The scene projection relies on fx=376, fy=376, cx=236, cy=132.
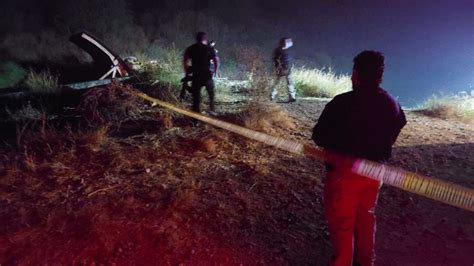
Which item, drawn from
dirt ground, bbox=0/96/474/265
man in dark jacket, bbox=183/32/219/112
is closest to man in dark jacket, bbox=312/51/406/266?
dirt ground, bbox=0/96/474/265

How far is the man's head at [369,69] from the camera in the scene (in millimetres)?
2730

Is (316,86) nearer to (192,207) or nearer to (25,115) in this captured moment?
(25,115)

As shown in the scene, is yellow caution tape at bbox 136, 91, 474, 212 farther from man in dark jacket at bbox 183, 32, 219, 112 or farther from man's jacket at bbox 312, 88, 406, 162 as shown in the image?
man in dark jacket at bbox 183, 32, 219, 112

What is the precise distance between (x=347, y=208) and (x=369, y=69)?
3.43ft

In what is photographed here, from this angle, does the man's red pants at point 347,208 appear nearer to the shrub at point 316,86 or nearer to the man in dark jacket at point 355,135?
the man in dark jacket at point 355,135

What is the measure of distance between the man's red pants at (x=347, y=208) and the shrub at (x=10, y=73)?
1390 cm

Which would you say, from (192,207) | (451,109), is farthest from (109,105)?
(451,109)

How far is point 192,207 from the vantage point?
4.28 metres

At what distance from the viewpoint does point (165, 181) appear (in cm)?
484

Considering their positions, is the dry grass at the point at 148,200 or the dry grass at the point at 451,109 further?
the dry grass at the point at 451,109

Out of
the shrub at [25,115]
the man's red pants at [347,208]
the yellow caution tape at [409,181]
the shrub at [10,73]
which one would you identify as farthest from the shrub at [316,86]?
the shrub at [10,73]

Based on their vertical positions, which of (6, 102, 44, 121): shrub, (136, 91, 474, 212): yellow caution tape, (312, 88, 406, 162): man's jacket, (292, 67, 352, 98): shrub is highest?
Result: (292, 67, 352, 98): shrub

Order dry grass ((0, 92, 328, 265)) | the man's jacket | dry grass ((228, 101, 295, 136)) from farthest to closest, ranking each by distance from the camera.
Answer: dry grass ((228, 101, 295, 136)), dry grass ((0, 92, 328, 265)), the man's jacket

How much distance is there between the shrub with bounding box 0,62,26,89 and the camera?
44.7ft
